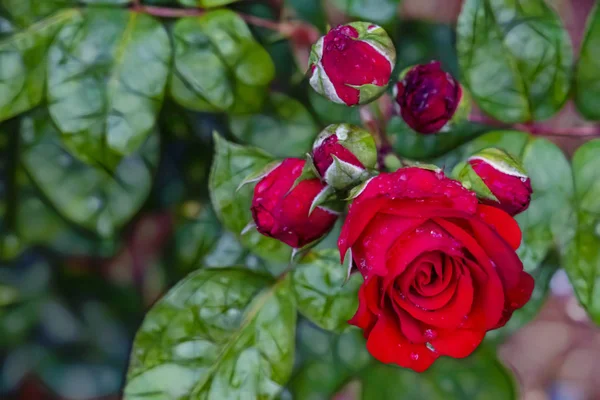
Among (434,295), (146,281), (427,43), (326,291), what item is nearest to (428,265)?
(434,295)

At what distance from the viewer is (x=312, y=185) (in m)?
0.55

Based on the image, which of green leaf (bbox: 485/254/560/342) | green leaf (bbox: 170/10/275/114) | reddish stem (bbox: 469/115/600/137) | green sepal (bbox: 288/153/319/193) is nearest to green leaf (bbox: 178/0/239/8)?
green leaf (bbox: 170/10/275/114)

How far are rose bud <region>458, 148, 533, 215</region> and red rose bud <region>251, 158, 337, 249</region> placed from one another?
0.13 meters

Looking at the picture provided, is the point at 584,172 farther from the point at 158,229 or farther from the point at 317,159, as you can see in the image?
the point at 158,229

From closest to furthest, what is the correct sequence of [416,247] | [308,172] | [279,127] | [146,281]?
[416,247] → [308,172] → [279,127] → [146,281]

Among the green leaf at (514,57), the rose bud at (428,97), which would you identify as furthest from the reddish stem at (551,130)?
the rose bud at (428,97)

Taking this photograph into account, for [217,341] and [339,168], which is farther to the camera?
[217,341]

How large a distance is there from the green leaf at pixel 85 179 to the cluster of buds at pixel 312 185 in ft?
0.93

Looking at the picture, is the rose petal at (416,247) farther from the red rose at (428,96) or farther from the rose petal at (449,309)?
the red rose at (428,96)

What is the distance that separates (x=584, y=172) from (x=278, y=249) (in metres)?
0.34

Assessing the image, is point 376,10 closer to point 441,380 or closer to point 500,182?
point 500,182

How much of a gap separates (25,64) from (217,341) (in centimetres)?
38

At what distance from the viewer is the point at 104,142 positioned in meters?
0.68

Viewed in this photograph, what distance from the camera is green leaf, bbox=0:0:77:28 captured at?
27.8 inches
